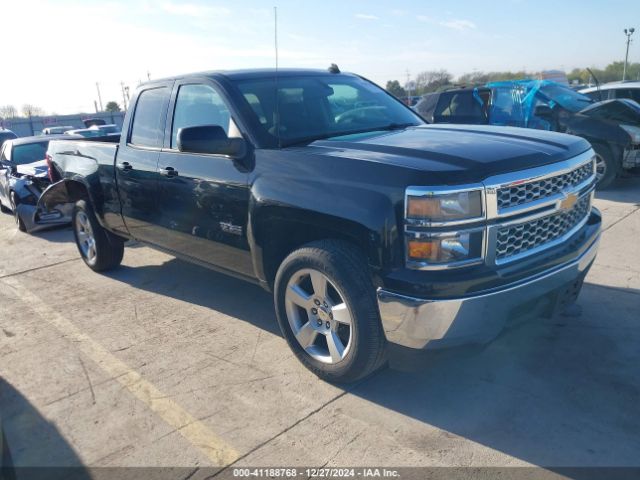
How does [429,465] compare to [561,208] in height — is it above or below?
below

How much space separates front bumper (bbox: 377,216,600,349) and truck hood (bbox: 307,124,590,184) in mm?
602

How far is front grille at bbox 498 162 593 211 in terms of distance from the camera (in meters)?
2.79

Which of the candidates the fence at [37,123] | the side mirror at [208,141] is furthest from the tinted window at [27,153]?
the fence at [37,123]

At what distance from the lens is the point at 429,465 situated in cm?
264

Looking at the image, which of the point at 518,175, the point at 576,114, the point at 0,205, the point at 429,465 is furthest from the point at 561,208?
the point at 0,205

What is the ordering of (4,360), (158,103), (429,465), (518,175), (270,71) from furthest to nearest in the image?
(158,103), (270,71), (4,360), (518,175), (429,465)

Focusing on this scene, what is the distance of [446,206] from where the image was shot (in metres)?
2.69

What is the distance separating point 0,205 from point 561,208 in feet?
37.7

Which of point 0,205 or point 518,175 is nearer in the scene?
point 518,175

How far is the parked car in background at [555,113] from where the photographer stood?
852 centimetres

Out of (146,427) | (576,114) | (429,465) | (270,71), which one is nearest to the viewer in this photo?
(429,465)

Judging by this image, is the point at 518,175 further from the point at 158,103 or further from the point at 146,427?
the point at 158,103

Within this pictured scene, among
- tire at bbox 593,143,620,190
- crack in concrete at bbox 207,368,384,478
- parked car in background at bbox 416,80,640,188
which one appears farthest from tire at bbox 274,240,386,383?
tire at bbox 593,143,620,190

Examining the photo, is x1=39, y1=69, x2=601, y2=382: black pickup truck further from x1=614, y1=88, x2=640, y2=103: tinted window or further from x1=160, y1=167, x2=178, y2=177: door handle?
x1=614, y1=88, x2=640, y2=103: tinted window
